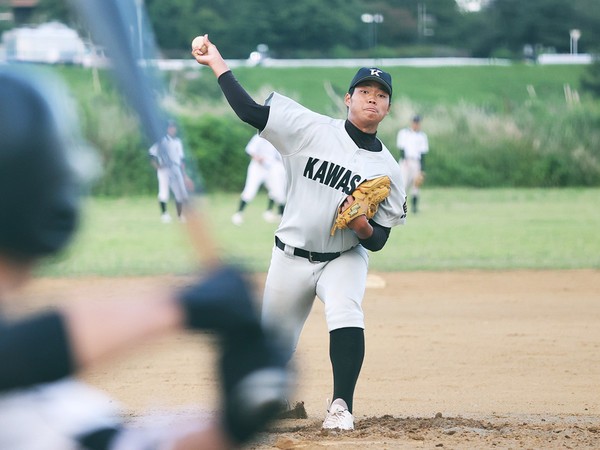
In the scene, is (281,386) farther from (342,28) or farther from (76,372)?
(342,28)

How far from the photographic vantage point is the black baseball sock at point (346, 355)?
5.94 m

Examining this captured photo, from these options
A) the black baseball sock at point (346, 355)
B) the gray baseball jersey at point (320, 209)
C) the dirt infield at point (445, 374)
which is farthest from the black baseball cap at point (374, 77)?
the dirt infield at point (445, 374)

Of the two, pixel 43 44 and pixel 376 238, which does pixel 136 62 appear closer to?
pixel 376 238

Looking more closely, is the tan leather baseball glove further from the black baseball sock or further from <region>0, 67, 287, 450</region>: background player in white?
<region>0, 67, 287, 450</region>: background player in white

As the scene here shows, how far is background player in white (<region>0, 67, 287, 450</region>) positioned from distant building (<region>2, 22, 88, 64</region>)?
1679 millimetres

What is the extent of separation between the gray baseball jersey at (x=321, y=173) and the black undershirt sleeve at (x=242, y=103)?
0.15 m

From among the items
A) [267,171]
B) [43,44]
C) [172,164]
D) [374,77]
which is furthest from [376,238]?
[267,171]

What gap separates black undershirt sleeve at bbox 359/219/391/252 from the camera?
587 centimetres

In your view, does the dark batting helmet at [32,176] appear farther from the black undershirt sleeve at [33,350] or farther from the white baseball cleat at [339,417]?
the white baseball cleat at [339,417]

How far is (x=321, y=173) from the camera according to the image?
19.5ft

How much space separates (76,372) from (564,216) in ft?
71.2

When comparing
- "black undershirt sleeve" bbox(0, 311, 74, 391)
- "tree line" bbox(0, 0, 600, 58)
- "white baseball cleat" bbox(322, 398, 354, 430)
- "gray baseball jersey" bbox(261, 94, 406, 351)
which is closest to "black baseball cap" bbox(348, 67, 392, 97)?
"gray baseball jersey" bbox(261, 94, 406, 351)

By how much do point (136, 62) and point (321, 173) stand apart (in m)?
4.24

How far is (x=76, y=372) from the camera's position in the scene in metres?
1.71
